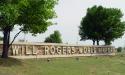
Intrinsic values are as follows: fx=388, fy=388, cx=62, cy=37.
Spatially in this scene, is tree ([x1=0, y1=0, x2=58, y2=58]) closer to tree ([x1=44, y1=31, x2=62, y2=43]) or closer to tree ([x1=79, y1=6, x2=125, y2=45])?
tree ([x1=79, y1=6, x2=125, y2=45])

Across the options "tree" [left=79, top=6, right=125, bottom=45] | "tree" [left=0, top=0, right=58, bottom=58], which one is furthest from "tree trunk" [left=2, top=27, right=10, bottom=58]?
"tree" [left=79, top=6, right=125, bottom=45]

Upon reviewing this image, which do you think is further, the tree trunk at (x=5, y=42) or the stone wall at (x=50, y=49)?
the stone wall at (x=50, y=49)

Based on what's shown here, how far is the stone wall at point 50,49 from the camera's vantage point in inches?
1627

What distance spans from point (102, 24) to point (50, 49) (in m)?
24.0

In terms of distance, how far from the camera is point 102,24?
2734 inches

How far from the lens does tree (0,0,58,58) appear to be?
3150 cm


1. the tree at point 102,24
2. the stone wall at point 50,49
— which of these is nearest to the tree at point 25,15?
the stone wall at point 50,49

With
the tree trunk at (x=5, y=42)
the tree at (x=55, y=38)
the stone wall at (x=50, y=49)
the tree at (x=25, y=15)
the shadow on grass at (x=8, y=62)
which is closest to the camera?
the tree at (x=25, y=15)

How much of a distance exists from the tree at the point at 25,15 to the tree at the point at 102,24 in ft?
113

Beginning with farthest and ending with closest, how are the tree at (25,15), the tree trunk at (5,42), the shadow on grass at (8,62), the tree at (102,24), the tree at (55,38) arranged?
the tree at (55,38) < the tree at (102,24) < the tree trunk at (5,42) < the shadow on grass at (8,62) < the tree at (25,15)

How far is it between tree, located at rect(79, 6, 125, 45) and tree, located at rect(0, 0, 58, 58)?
34454 mm

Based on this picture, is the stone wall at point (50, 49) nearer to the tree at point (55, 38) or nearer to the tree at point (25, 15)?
the tree at point (25, 15)

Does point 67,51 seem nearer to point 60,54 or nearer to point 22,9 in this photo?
point 60,54

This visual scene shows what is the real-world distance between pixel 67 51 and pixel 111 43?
24.6 meters
